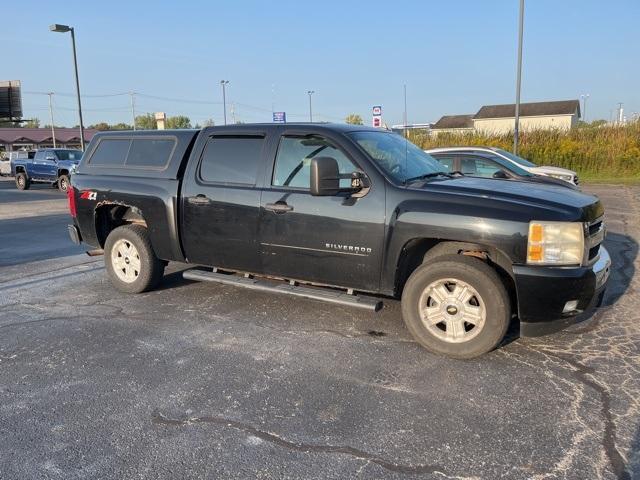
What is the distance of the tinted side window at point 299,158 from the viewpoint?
4793mm

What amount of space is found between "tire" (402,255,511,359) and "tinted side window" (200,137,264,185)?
1.95m

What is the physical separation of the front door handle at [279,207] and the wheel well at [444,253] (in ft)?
3.73

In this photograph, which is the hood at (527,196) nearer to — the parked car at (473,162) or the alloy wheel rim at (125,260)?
the alloy wheel rim at (125,260)

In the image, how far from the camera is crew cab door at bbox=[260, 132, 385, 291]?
4.44m

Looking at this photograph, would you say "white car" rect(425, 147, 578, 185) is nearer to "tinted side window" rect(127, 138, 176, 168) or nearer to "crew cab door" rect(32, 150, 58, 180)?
"tinted side window" rect(127, 138, 176, 168)

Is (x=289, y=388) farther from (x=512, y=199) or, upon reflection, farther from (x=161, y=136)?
(x=161, y=136)

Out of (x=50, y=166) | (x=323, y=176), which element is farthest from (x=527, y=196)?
(x=50, y=166)

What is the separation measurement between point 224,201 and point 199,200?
1.08ft

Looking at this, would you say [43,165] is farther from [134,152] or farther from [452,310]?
[452,310]

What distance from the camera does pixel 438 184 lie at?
448cm

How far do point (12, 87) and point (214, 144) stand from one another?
26715 millimetres

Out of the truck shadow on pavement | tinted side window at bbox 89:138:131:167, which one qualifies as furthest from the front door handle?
the truck shadow on pavement

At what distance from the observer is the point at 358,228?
14.6 feet

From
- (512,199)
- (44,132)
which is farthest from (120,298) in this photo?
(44,132)
